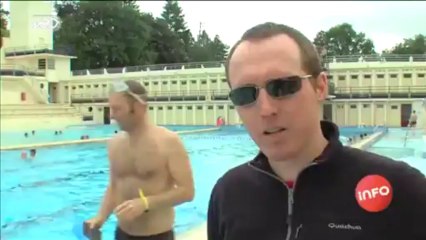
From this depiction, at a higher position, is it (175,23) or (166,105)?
(175,23)

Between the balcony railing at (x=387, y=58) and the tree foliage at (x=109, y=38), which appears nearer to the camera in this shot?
the balcony railing at (x=387, y=58)

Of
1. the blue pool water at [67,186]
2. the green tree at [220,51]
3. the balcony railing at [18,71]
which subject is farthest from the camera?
the balcony railing at [18,71]

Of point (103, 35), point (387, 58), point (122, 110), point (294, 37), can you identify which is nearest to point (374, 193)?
point (294, 37)

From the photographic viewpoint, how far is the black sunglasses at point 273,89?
1.19 metres

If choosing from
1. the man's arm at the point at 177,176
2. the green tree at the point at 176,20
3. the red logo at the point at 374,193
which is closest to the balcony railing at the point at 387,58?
the man's arm at the point at 177,176

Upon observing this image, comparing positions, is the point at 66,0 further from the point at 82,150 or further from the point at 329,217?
the point at 329,217

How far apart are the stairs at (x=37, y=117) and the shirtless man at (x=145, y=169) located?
92.1 feet

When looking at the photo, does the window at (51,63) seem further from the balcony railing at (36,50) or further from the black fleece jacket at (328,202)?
the black fleece jacket at (328,202)

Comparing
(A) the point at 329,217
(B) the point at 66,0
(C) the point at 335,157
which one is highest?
(B) the point at 66,0

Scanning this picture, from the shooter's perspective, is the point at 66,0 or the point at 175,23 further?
the point at 175,23

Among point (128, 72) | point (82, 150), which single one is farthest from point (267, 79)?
point (128, 72)

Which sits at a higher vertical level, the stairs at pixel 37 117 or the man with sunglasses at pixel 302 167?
the man with sunglasses at pixel 302 167

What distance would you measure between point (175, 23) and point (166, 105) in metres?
31.0

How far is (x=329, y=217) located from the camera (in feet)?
3.94
